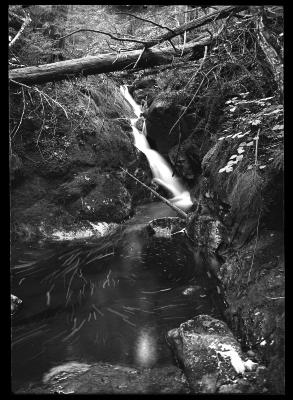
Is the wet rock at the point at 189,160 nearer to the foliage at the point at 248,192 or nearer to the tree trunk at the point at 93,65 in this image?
the tree trunk at the point at 93,65

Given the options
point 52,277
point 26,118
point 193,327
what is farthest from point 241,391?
point 26,118

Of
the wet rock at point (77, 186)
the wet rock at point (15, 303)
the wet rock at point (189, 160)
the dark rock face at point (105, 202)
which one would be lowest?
the wet rock at point (15, 303)

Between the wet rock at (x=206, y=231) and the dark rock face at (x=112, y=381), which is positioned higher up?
the wet rock at (x=206, y=231)

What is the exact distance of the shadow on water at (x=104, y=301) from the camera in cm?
355

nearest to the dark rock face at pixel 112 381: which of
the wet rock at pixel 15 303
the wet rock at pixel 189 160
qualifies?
the wet rock at pixel 15 303

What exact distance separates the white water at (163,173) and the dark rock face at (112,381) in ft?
17.6

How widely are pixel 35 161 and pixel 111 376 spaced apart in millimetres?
5494

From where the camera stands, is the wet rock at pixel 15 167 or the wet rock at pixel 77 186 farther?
the wet rock at pixel 77 186

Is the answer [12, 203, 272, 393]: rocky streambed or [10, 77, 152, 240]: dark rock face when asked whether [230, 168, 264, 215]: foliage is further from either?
[10, 77, 152, 240]: dark rock face

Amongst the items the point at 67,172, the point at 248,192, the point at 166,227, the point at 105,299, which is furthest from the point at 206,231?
the point at 67,172

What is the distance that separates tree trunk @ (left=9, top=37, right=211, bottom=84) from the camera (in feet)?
17.7

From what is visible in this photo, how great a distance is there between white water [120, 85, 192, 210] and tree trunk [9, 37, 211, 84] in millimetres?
3588

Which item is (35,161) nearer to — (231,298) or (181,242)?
(181,242)
